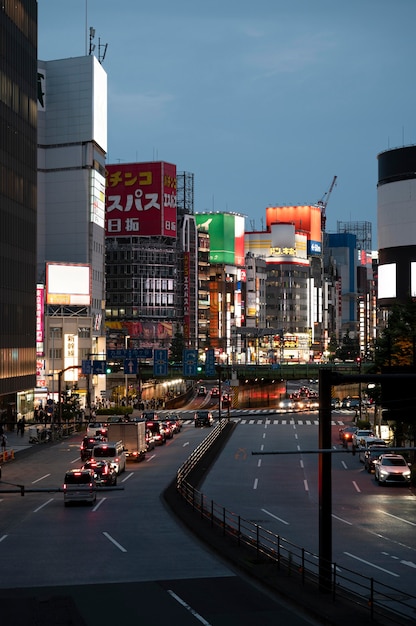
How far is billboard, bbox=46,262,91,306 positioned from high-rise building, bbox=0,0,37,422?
2878 centimetres

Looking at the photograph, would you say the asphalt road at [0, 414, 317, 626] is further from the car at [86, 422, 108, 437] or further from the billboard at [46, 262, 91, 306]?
the billboard at [46, 262, 91, 306]

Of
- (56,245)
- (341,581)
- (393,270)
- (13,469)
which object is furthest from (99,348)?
(341,581)

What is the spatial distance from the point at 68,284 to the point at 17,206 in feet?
126

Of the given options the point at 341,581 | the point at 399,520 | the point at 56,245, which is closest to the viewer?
the point at 341,581

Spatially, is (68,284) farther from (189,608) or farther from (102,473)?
(189,608)

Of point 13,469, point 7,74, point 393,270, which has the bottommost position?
point 13,469

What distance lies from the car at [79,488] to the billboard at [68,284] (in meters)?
86.9

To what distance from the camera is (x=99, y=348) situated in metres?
144

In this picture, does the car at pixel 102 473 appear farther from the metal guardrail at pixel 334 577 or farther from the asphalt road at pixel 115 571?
the metal guardrail at pixel 334 577

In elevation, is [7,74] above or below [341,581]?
above

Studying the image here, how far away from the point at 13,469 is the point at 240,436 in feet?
94.1

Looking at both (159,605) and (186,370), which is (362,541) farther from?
(186,370)

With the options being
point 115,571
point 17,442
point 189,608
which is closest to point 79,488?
point 115,571

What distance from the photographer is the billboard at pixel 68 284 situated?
13200 centimetres
